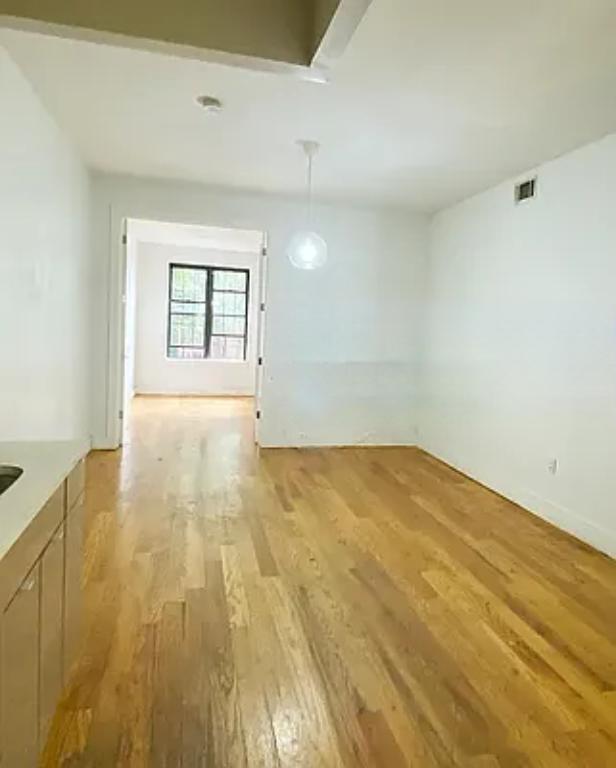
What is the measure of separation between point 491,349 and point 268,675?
11.5 feet

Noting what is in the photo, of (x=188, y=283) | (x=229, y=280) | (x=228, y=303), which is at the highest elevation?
(x=229, y=280)

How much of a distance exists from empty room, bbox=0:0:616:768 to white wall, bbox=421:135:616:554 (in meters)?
0.02

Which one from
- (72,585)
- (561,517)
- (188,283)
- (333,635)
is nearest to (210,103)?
(72,585)

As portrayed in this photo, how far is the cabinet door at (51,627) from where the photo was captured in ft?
4.75

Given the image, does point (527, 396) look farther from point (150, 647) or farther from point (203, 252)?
point (203, 252)

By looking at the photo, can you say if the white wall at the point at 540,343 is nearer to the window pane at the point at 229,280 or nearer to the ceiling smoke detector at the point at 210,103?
the ceiling smoke detector at the point at 210,103

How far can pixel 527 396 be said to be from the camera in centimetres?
418

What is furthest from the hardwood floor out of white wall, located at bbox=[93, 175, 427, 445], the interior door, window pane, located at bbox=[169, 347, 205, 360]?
window pane, located at bbox=[169, 347, 205, 360]

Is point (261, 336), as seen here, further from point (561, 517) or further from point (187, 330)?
point (187, 330)

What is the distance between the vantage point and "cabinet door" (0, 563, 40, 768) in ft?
3.68

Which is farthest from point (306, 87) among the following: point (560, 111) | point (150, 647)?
point (150, 647)

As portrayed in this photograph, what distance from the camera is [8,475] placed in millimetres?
1716

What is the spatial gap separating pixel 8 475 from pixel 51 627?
49 cm

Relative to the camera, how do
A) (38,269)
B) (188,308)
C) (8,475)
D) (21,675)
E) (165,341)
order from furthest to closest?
1. (188,308)
2. (165,341)
3. (38,269)
4. (8,475)
5. (21,675)
